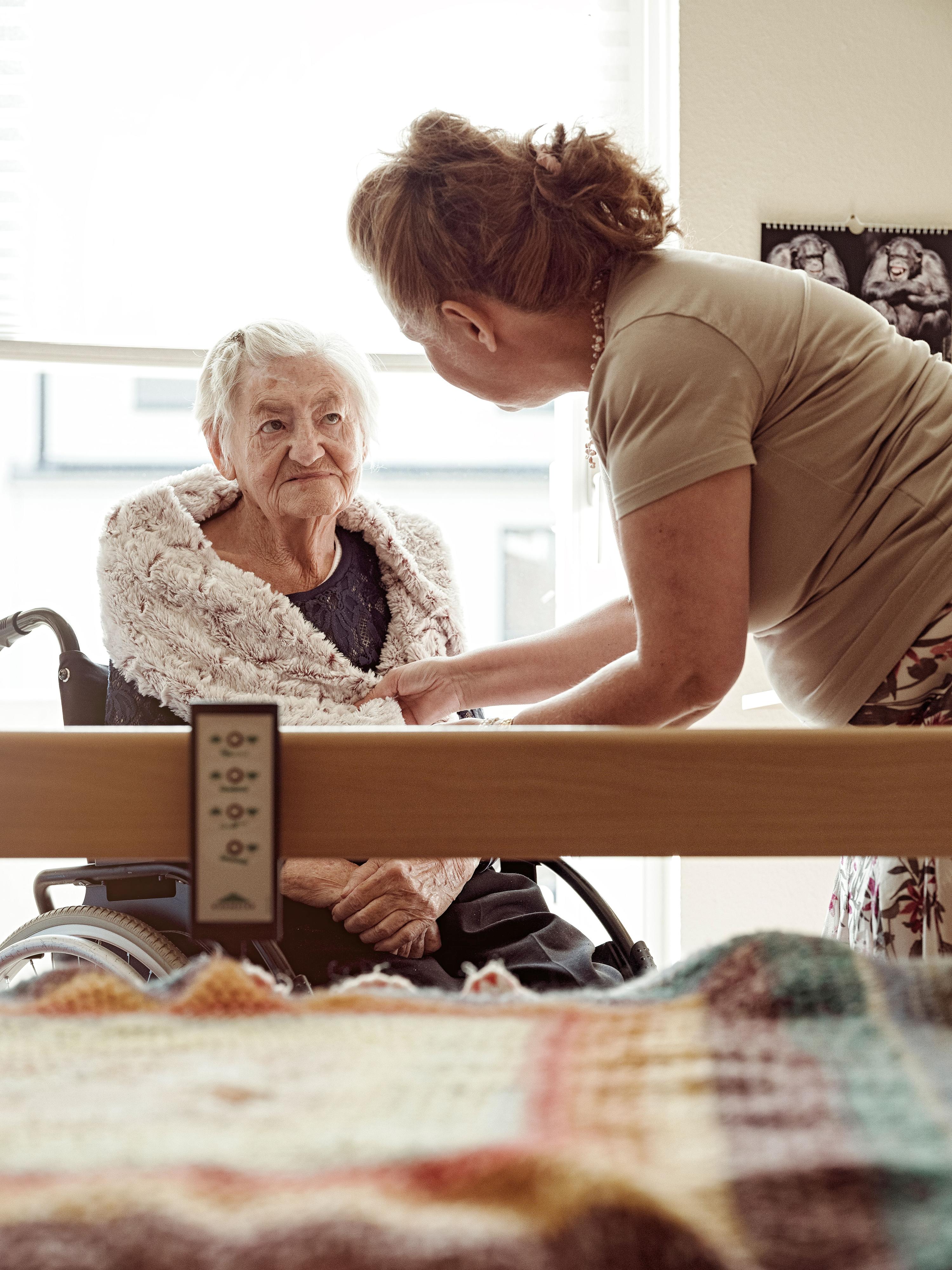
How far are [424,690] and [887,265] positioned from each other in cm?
137

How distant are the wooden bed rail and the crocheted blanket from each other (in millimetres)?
69

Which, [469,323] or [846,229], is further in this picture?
[846,229]

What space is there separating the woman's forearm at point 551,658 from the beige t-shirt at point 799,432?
536 millimetres

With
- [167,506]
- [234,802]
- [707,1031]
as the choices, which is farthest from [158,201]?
[707,1031]

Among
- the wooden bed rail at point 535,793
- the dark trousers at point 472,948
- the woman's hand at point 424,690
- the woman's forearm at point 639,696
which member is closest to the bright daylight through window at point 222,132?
the woman's hand at point 424,690

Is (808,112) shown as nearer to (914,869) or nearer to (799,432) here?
(799,432)

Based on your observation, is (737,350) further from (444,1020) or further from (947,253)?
(947,253)

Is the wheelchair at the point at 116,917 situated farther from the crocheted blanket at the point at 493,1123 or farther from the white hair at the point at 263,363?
the crocheted blanket at the point at 493,1123

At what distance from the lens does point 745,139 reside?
84.9 inches

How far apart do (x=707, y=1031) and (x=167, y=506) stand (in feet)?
4.64

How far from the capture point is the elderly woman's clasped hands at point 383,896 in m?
1.50

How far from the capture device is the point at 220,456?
1.82 m

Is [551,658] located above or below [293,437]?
below

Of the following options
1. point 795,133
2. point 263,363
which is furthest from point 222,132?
point 795,133
